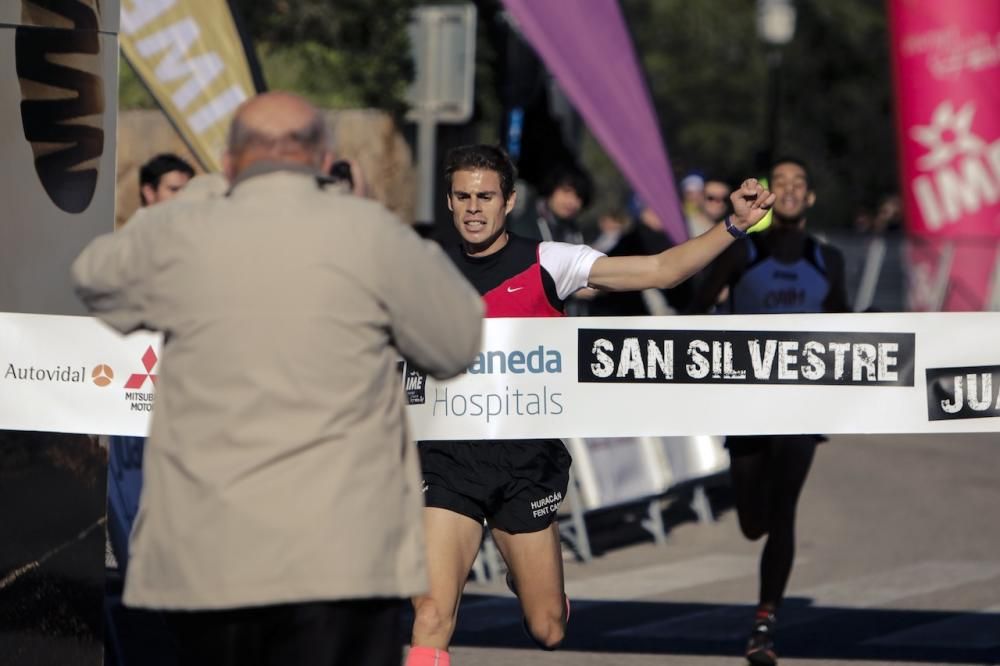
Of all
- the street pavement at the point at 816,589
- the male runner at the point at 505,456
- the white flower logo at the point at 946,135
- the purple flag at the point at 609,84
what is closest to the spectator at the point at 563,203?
the purple flag at the point at 609,84

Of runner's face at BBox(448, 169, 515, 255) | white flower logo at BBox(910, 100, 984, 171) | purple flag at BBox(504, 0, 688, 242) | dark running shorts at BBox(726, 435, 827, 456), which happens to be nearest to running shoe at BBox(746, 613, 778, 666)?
dark running shorts at BBox(726, 435, 827, 456)

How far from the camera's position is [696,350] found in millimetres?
6258

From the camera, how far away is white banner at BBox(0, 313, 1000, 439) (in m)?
6.06

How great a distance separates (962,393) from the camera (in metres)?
6.35

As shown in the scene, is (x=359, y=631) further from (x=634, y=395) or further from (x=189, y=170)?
(x=189, y=170)

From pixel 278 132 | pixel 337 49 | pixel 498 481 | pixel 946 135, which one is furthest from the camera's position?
pixel 946 135

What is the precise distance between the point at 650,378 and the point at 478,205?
869 mm

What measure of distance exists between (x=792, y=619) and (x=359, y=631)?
4.96 metres

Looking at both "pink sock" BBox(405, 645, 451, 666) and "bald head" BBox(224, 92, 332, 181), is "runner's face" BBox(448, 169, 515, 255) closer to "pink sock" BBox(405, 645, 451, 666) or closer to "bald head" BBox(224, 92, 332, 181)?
"pink sock" BBox(405, 645, 451, 666)

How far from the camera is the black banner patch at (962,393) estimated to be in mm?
6344

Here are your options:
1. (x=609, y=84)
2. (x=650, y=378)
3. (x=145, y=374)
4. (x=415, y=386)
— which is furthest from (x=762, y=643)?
(x=609, y=84)

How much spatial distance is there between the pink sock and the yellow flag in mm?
3903

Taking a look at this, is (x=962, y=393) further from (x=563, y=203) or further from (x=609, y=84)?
(x=609, y=84)

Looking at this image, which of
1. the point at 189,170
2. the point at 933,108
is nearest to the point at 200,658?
the point at 189,170
